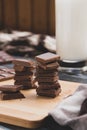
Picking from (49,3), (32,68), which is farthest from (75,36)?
(49,3)

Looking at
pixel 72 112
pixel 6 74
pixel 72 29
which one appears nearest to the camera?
pixel 72 112

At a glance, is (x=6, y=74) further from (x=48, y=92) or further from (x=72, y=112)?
(x=72, y=112)

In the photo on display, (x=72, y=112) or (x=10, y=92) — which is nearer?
(x=72, y=112)

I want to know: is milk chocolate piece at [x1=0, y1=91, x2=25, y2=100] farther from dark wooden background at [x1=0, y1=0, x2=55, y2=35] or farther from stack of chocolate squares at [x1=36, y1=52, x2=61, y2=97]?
dark wooden background at [x1=0, y1=0, x2=55, y2=35]

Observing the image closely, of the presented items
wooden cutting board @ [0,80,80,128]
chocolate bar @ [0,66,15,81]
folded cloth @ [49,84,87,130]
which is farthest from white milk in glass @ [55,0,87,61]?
folded cloth @ [49,84,87,130]

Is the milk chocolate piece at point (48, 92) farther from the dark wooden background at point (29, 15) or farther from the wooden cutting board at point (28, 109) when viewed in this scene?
the dark wooden background at point (29, 15)

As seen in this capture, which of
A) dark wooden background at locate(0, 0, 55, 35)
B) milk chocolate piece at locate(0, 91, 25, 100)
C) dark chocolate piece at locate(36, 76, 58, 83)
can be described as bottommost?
dark wooden background at locate(0, 0, 55, 35)

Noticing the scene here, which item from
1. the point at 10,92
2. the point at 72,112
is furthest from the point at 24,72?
the point at 72,112
